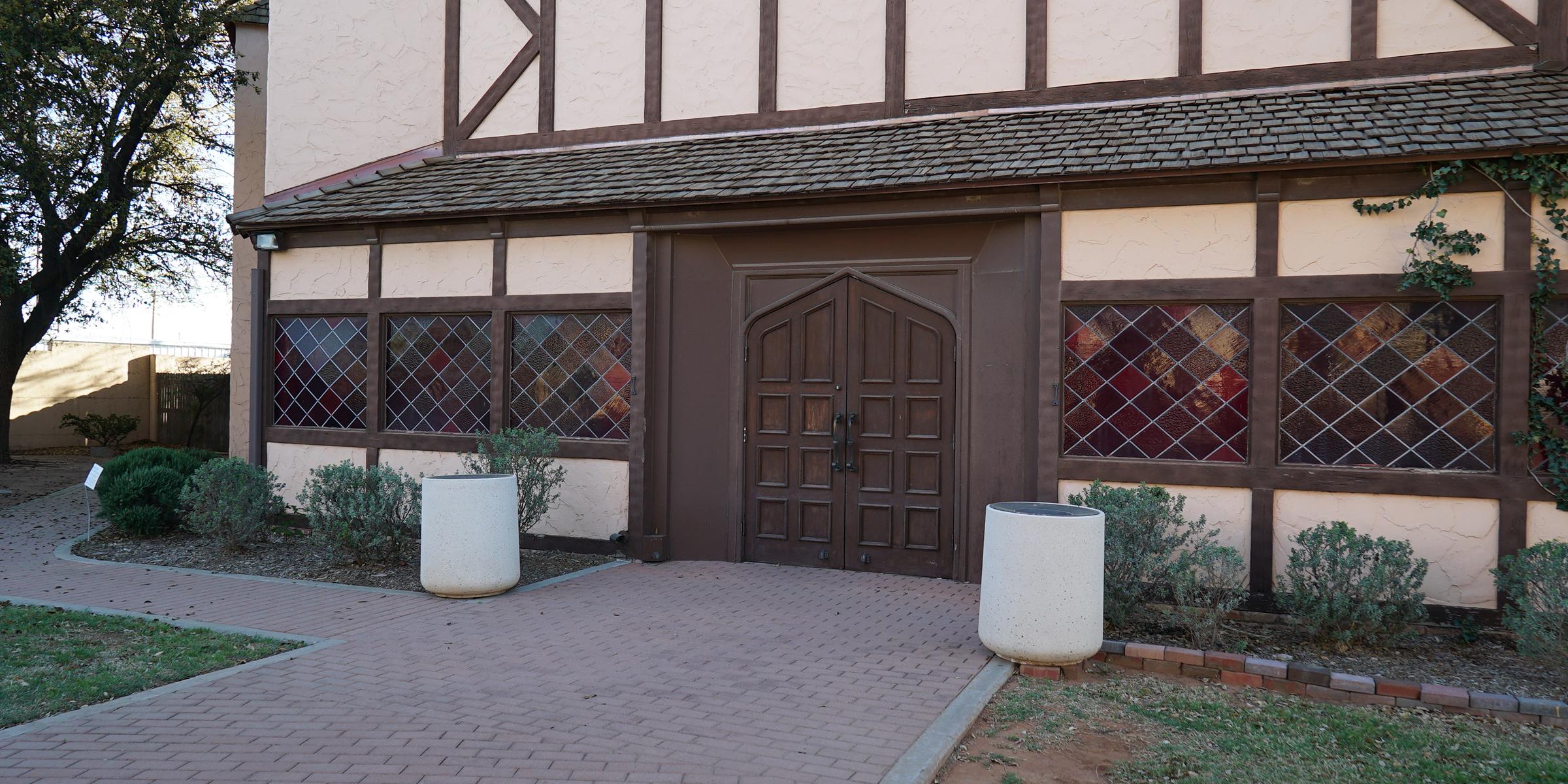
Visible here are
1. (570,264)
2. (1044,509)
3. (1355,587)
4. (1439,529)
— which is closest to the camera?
(1355,587)

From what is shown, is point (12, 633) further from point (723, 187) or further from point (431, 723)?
point (723, 187)

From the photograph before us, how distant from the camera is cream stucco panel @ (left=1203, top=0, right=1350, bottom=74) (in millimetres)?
8000

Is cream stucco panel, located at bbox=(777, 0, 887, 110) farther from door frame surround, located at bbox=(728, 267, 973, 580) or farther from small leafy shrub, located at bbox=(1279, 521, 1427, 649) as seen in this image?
small leafy shrub, located at bbox=(1279, 521, 1427, 649)

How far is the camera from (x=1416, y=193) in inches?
→ 273

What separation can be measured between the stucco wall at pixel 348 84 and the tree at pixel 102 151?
8.29 ft

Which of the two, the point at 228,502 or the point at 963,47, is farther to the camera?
the point at 228,502

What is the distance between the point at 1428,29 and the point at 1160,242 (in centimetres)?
267

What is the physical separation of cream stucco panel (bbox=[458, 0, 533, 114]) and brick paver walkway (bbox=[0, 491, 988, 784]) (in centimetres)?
567

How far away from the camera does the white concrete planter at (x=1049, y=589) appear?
577 cm

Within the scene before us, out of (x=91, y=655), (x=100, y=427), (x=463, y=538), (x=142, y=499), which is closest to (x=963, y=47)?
(x=463, y=538)

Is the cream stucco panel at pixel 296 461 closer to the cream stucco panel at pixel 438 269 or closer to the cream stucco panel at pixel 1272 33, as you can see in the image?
the cream stucco panel at pixel 438 269

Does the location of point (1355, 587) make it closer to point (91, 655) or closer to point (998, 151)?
point (998, 151)

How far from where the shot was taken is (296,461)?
35.9 ft

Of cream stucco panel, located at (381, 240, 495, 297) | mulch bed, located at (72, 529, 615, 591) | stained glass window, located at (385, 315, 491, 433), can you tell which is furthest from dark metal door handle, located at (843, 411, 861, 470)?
cream stucco panel, located at (381, 240, 495, 297)
